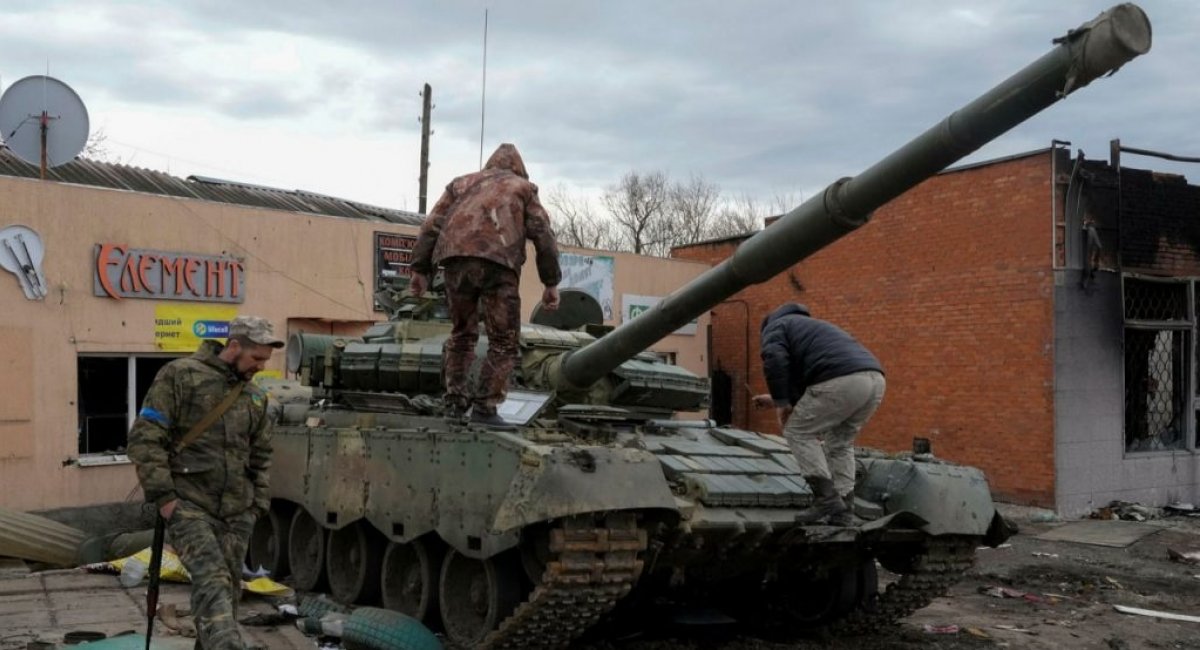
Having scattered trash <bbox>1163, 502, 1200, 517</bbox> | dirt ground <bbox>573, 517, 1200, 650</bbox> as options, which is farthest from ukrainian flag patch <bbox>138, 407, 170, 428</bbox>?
scattered trash <bbox>1163, 502, 1200, 517</bbox>

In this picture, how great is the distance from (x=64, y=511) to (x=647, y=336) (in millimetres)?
8141

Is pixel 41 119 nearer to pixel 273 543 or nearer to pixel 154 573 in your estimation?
pixel 273 543

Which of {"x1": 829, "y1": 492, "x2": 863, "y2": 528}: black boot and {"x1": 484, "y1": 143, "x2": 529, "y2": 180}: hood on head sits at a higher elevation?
{"x1": 484, "y1": 143, "x2": 529, "y2": 180}: hood on head

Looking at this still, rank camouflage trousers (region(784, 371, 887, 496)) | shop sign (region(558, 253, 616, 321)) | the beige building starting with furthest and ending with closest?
shop sign (region(558, 253, 616, 321)) → the beige building → camouflage trousers (region(784, 371, 887, 496))

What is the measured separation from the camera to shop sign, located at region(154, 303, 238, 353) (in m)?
13.2

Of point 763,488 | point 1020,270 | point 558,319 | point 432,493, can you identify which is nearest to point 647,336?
point 763,488

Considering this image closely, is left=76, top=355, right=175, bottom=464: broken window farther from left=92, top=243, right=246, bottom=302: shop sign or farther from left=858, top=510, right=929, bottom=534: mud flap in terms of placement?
left=858, top=510, right=929, bottom=534: mud flap

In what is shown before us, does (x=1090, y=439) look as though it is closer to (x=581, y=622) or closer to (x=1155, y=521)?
(x=1155, y=521)

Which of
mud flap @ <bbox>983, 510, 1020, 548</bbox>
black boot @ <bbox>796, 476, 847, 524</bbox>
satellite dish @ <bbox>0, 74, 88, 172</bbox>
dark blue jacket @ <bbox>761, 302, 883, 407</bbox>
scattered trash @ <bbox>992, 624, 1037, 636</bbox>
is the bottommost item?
scattered trash @ <bbox>992, 624, 1037, 636</bbox>

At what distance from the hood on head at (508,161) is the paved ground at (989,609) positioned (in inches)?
122

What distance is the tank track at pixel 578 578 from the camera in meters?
6.30

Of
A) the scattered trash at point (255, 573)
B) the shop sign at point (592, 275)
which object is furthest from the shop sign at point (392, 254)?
the scattered trash at point (255, 573)

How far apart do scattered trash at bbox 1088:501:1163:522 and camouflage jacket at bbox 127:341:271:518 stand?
11.8m

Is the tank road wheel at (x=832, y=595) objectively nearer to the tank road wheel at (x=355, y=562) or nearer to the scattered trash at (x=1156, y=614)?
the scattered trash at (x=1156, y=614)
